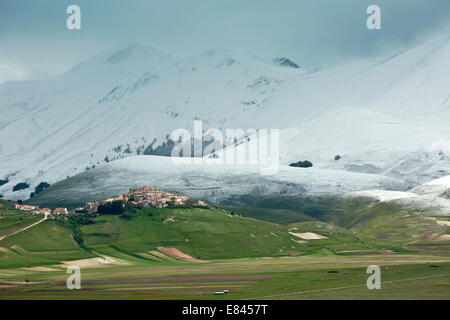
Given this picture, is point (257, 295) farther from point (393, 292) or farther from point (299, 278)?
point (299, 278)

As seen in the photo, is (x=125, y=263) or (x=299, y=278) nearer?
(x=299, y=278)

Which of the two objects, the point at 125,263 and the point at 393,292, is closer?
the point at 393,292
